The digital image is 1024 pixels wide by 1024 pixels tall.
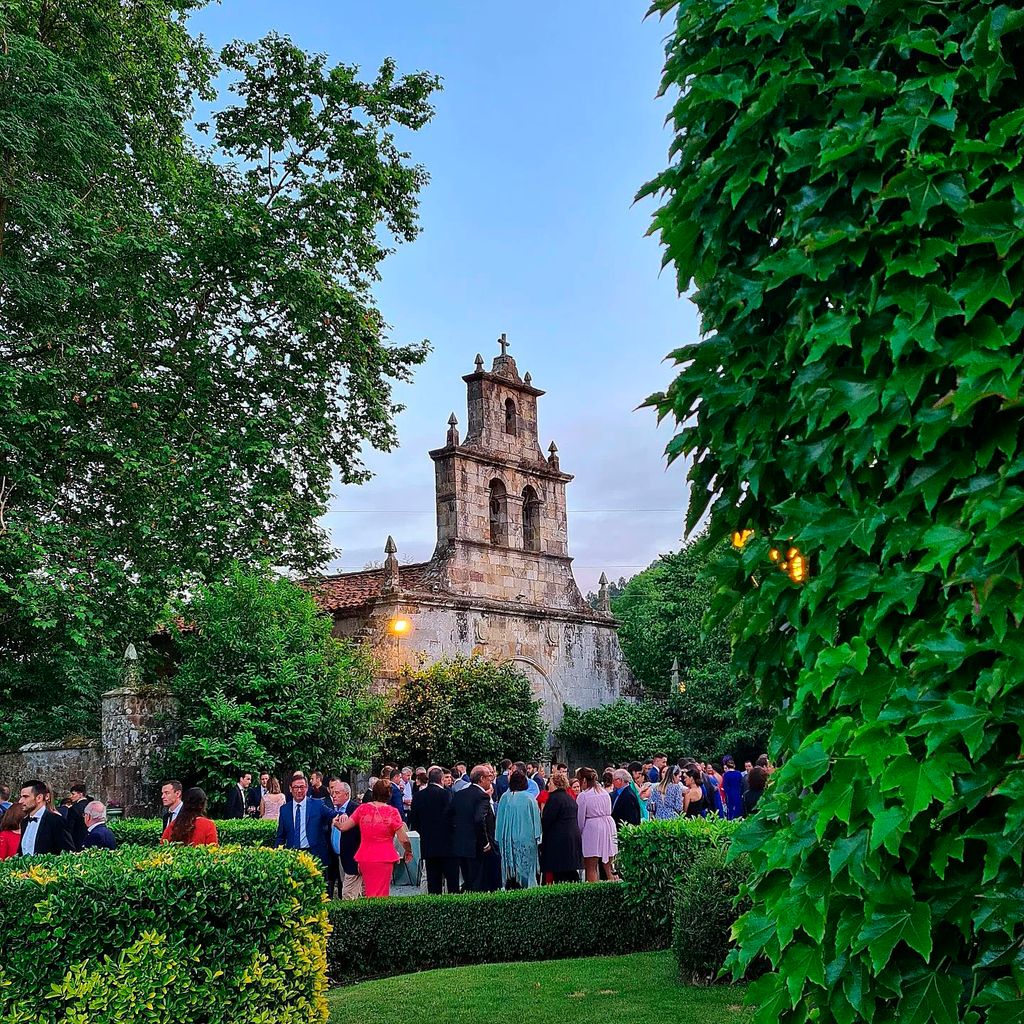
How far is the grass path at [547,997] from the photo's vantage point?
798 centimetres

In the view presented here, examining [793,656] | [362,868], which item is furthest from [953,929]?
[362,868]

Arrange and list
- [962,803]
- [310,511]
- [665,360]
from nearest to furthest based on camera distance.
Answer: [962,803]
[665,360]
[310,511]

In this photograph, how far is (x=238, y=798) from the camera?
18.2 metres

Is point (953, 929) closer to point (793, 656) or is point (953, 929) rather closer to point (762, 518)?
point (793, 656)

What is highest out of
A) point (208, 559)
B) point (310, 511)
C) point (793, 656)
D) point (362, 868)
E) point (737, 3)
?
point (310, 511)

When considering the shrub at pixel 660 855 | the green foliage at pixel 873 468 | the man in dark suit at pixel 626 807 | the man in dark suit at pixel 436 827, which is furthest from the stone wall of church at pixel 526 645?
the green foliage at pixel 873 468

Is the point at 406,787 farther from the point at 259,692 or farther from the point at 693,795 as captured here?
the point at 693,795

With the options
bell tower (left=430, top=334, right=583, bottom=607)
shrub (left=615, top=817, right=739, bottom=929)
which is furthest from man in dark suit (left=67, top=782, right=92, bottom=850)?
bell tower (left=430, top=334, right=583, bottom=607)

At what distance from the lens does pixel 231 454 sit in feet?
57.6

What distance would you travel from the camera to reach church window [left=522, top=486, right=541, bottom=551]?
96.6ft

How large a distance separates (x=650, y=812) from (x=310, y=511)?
759 cm

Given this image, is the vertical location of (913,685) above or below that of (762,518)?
below

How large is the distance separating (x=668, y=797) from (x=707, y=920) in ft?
26.1

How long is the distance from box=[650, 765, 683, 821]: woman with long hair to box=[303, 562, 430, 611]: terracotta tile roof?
9.45 metres
